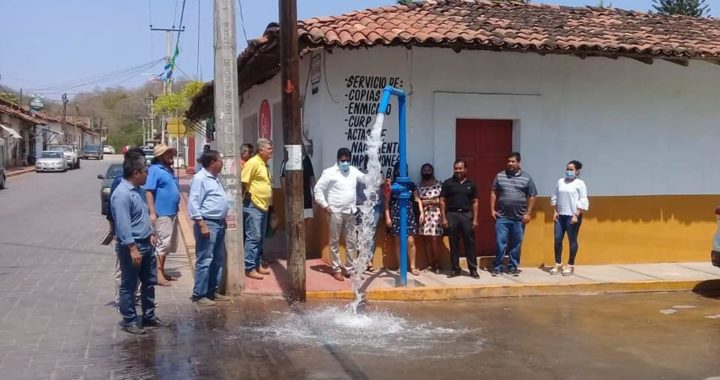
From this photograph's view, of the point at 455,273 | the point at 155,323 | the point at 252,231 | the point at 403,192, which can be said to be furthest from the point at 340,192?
the point at 155,323

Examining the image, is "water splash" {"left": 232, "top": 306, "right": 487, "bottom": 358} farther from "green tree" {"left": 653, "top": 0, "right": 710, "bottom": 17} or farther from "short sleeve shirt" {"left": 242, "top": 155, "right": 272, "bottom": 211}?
"green tree" {"left": 653, "top": 0, "right": 710, "bottom": 17}

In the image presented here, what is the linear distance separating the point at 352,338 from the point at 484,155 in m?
4.73

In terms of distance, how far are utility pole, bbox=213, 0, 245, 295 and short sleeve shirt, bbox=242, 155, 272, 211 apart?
1.72 ft

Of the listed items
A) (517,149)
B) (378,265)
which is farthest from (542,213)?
(378,265)

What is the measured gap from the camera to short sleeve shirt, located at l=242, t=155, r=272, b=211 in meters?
9.12

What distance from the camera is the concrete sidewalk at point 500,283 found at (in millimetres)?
8828

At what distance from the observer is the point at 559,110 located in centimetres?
1070

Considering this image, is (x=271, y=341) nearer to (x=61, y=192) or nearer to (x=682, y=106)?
(x=682, y=106)

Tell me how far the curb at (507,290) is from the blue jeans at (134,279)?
84.8 inches

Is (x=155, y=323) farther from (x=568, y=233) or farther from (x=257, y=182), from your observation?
(x=568, y=233)

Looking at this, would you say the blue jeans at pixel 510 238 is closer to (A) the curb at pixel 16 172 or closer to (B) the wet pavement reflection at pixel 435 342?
(B) the wet pavement reflection at pixel 435 342

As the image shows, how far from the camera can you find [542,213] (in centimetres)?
1062

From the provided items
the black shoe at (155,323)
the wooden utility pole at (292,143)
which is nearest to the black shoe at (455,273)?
the wooden utility pole at (292,143)

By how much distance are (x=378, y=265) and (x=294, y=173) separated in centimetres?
237
